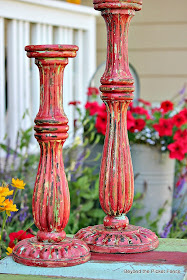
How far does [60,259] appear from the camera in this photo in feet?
4.70

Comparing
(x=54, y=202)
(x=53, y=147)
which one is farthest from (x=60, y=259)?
(x=53, y=147)

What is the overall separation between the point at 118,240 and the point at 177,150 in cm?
173

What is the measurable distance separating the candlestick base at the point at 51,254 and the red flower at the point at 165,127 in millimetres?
1915

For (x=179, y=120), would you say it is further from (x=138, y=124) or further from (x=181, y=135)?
(x=138, y=124)

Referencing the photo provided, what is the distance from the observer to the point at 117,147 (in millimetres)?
1642

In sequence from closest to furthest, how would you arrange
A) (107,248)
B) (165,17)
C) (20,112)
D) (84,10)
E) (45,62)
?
1. (45,62)
2. (107,248)
3. (20,112)
4. (84,10)
5. (165,17)

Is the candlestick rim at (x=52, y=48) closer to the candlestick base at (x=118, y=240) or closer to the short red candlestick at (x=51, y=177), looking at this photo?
the short red candlestick at (x=51, y=177)

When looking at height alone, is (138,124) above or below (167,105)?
below

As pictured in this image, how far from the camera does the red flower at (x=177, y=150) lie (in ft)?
10.7

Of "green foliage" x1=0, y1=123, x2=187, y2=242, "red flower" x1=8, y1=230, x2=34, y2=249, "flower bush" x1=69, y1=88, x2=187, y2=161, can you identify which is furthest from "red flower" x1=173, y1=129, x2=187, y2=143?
"red flower" x1=8, y1=230, x2=34, y2=249

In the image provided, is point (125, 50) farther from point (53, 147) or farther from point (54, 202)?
point (54, 202)

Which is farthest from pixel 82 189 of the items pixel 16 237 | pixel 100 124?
pixel 16 237

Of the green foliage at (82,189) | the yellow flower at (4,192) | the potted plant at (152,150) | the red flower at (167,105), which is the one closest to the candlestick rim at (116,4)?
the yellow flower at (4,192)

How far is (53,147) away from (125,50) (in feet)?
1.24
